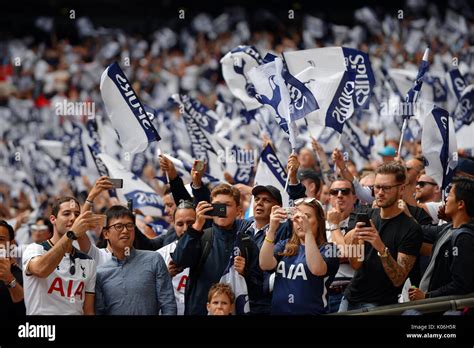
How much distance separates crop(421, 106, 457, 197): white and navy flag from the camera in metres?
9.36

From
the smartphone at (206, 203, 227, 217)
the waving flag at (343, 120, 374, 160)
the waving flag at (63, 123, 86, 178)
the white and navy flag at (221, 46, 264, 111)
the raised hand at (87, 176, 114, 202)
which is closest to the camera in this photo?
the raised hand at (87, 176, 114, 202)

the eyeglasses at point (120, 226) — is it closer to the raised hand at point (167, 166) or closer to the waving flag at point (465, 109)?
the raised hand at point (167, 166)

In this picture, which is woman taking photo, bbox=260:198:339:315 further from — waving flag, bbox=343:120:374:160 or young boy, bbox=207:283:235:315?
waving flag, bbox=343:120:374:160

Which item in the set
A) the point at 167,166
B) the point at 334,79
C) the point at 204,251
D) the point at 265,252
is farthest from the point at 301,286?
the point at 334,79

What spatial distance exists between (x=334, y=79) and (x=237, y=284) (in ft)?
6.88

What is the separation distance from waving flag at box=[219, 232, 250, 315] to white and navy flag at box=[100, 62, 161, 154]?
150 cm

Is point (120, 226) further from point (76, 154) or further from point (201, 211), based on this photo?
point (76, 154)

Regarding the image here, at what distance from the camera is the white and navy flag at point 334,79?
9.55 meters

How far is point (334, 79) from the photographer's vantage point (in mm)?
A: 9602

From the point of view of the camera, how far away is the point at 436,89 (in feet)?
47.0

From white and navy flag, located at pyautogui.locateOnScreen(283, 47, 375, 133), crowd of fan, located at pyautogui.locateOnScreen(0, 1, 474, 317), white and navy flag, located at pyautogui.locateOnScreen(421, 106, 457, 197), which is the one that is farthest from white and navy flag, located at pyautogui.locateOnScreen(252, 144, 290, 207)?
white and navy flag, located at pyautogui.locateOnScreen(421, 106, 457, 197)

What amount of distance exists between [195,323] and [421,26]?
1659 centimetres

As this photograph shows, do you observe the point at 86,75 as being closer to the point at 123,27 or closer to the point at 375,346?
the point at 123,27

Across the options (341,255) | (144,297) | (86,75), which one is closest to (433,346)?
(341,255)
